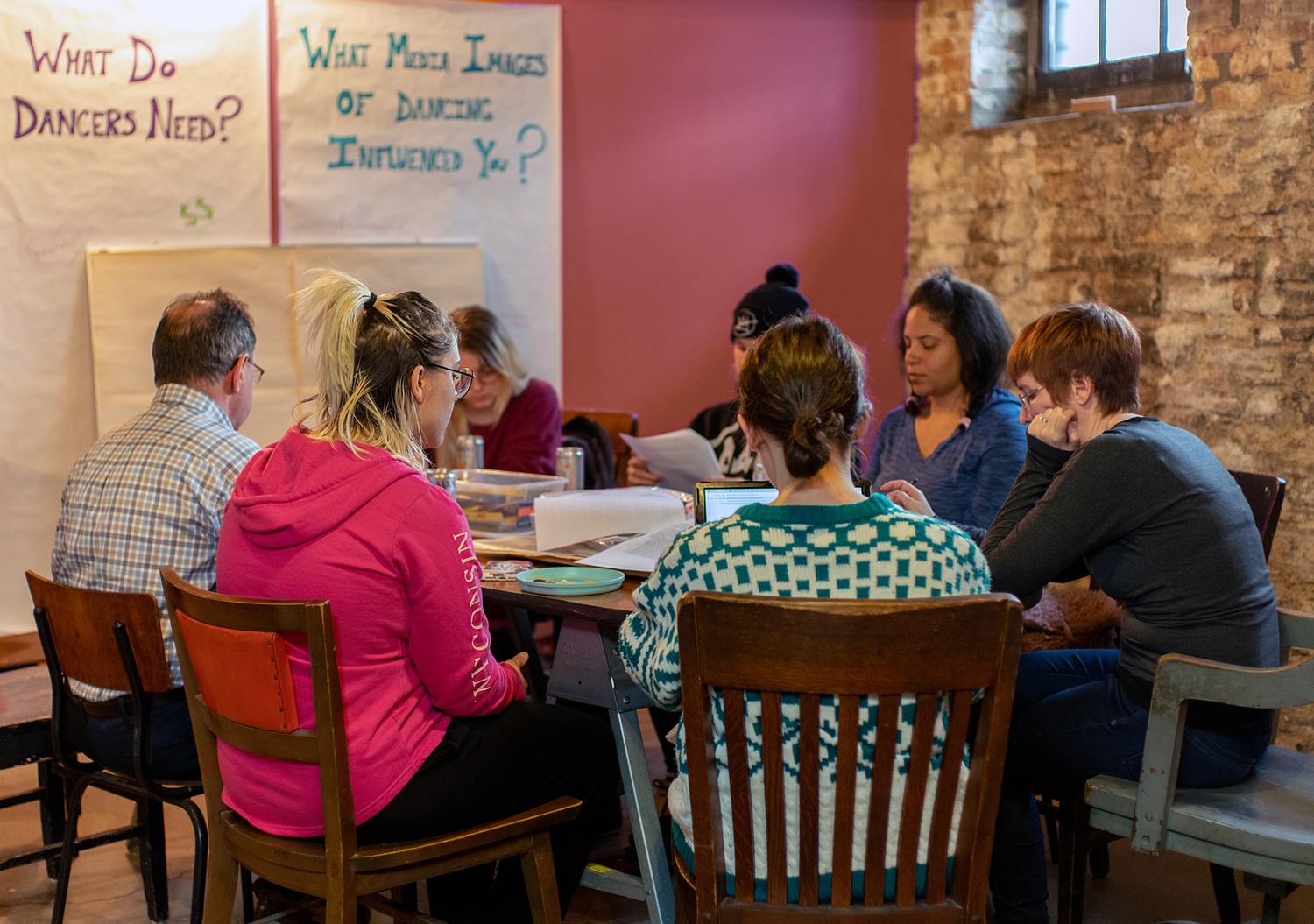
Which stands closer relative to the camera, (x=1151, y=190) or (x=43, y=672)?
(x=43, y=672)

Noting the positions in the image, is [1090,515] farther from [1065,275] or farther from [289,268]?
[289,268]

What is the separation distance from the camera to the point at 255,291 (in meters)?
4.00

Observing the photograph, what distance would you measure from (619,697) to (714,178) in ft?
9.36

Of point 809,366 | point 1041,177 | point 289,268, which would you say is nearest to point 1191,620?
point 809,366

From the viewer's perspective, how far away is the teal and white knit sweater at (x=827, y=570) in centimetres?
153

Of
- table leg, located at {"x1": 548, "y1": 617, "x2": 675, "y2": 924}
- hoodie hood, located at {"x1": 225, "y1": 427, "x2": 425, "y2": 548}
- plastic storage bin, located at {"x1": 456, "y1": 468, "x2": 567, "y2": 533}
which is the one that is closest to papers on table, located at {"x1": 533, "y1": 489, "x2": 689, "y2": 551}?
plastic storage bin, located at {"x1": 456, "y1": 468, "x2": 567, "y2": 533}

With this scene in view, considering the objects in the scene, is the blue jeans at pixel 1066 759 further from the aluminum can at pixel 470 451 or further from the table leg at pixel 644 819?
the aluminum can at pixel 470 451

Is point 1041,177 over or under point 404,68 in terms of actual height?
under

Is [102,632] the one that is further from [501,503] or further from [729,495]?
[729,495]

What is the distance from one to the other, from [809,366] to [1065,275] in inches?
113

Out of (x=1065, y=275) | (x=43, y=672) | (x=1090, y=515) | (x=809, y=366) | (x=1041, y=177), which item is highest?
(x=1041, y=177)

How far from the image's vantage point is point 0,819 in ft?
10.3

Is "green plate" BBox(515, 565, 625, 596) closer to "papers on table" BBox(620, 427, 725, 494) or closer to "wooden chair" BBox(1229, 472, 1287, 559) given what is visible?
"papers on table" BBox(620, 427, 725, 494)

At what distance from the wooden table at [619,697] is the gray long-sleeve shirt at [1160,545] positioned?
0.69 m
